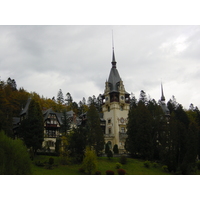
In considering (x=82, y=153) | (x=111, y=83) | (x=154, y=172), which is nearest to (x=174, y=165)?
(x=154, y=172)

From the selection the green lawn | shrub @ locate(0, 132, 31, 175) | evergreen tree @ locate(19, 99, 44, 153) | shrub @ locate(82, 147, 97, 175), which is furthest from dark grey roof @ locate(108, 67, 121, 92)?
shrub @ locate(0, 132, 31, 175)

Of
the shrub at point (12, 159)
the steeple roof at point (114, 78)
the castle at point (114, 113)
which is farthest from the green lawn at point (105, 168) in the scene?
the steeple roof at point (114, 78)

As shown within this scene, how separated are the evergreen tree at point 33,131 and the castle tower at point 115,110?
2462cm

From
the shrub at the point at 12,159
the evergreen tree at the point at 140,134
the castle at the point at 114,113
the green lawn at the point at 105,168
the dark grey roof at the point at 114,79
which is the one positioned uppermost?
the dark grey roof at the point at 114,79

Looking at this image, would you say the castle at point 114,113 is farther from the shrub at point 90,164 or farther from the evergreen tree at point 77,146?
the shrub at point 90,164

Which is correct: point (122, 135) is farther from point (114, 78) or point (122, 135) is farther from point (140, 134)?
point (140, 134)

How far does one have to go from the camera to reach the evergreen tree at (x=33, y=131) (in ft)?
158

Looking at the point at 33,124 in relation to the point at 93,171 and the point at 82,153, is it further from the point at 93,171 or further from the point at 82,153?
the point at 93,171

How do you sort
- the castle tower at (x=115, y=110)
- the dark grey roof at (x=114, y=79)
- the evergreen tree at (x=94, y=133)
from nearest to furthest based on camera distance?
1. the evergreen tree at (x=94, y=133)
2. the castle tower at (x=115, y=110)
3. the dark grey roof at (x=114, y=79)

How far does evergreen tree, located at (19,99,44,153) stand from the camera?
158ft

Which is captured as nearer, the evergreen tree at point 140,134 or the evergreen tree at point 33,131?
the evergreen tree at point 33,131

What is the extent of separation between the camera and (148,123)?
53594 mm

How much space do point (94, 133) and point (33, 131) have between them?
1183cm

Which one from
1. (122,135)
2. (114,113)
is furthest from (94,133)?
(114,113)
